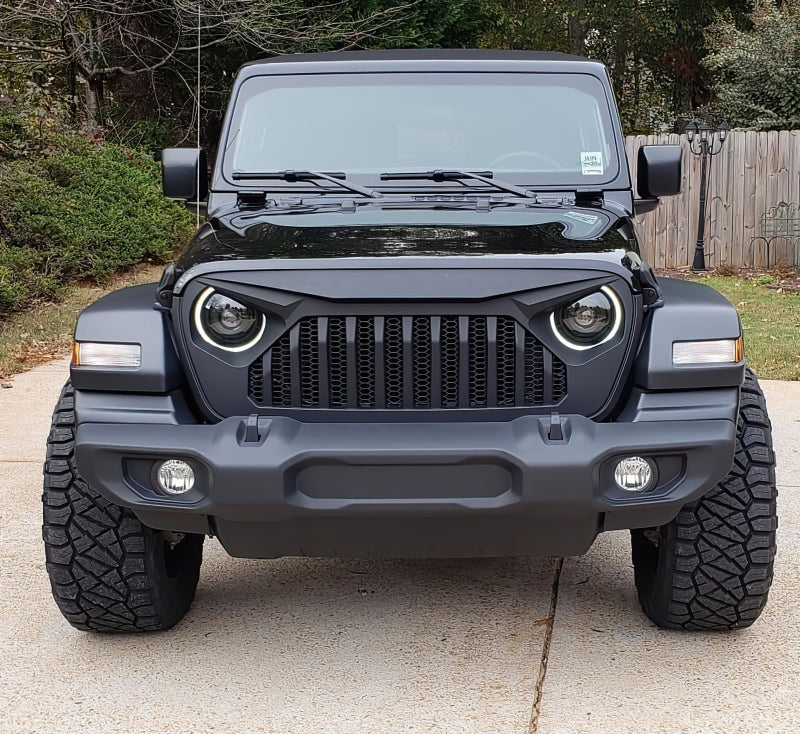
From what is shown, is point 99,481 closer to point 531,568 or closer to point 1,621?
point 1,621

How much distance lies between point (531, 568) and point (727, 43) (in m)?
18.7

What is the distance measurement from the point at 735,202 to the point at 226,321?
13.2 meters

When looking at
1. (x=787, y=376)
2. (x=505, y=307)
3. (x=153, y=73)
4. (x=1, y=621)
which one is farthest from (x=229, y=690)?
(x=153, y=73)

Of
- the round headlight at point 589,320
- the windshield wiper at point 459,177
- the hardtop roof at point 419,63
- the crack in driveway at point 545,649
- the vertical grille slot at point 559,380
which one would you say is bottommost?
the crack in driveway at point 545,649

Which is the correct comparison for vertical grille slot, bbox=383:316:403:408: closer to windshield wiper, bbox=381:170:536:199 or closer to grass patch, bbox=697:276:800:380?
windshield wiper, bbox=381:170:536:199

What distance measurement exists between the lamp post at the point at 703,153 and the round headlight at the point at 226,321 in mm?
12533

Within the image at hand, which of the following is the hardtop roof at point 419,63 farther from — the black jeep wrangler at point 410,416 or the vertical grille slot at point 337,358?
the vertical grille slot at point 337,358

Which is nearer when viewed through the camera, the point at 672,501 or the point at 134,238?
the point at 672,501

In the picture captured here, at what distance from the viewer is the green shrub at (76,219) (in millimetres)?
10391

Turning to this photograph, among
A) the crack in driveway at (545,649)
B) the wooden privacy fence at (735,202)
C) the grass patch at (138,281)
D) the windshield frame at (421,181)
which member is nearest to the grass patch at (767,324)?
the grass patch at (138,281)

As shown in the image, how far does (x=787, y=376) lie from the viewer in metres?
7.33

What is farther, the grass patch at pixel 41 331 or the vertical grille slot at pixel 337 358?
the grass patch at pixel 41 331

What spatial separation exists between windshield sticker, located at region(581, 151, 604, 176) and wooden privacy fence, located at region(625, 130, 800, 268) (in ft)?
36.4

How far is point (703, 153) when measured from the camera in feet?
47.2
